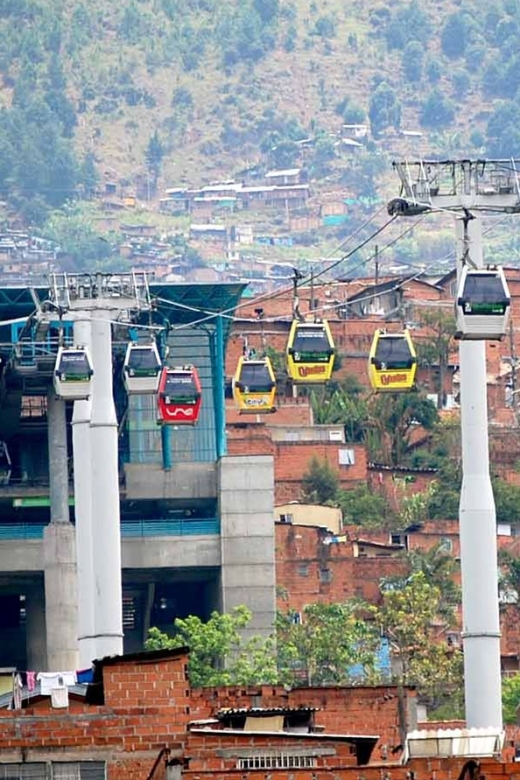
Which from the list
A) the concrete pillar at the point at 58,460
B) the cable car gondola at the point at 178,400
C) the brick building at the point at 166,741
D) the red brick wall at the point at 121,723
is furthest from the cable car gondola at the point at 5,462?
the red brick wall at the point at 121,723

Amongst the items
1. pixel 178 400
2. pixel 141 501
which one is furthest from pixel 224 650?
pixel 178 400

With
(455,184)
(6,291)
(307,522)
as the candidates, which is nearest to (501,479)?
(307,522)

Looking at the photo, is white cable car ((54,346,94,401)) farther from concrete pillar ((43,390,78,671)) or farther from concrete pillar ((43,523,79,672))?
concrete pillar ((43,523,79,672))

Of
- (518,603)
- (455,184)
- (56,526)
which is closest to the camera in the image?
(455,184)

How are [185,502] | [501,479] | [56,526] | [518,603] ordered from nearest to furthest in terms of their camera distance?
[56,526]
[185,502]
[518,603]
[501,479]

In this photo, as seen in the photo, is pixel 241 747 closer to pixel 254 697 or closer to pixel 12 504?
pixel 254 697

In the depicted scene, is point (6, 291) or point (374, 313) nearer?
point (6, 291)

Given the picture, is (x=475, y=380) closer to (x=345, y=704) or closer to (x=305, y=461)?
(x=345, y=704)
